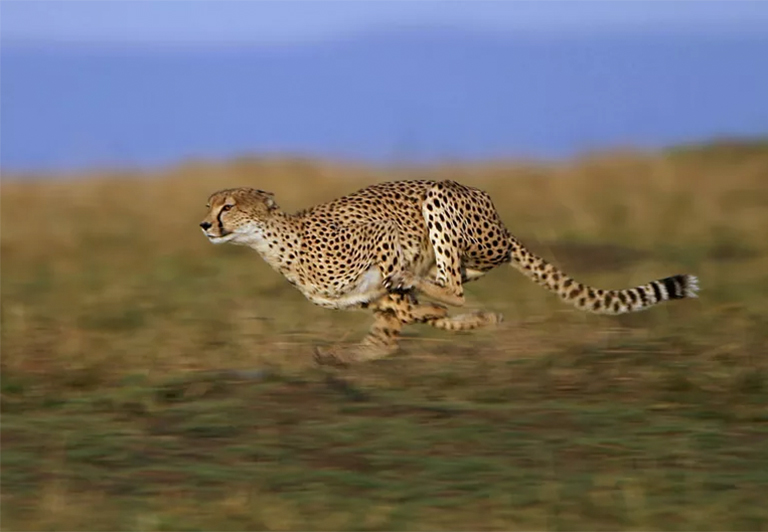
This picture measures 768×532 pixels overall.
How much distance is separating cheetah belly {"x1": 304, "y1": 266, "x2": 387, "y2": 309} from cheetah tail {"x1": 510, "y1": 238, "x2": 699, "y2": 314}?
67cm

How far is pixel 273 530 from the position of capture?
379cm

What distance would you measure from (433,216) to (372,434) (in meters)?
1.40

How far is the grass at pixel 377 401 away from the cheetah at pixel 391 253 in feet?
0.55

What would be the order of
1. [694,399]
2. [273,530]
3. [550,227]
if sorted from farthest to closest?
1. [550,227]
2. [694,399]
3. [273,530]

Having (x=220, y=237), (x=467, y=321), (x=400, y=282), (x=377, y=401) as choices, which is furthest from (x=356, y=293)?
(x=377, y=401)

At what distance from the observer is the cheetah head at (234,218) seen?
571 cm

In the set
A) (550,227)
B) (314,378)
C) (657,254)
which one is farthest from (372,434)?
(550,227)

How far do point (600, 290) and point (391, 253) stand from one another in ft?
2.93

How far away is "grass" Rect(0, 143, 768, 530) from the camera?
158 inches

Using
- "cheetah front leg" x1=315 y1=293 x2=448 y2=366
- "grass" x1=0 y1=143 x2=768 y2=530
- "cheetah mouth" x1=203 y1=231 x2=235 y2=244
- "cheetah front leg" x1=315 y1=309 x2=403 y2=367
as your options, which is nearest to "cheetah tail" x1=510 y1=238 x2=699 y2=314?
"grass" x1=0 y1=143 x2=768 y2=530

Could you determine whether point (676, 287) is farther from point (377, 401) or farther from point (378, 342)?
point (377, 401)

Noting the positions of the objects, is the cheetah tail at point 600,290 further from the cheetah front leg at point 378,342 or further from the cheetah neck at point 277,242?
the cheetah neck at point 277,242

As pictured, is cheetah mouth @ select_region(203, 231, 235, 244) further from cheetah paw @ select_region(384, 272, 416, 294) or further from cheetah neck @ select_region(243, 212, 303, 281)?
cheetah paw @ select_region(384, 272, 416, 294)

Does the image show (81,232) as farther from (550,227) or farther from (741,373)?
(741,373)
